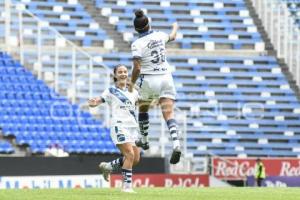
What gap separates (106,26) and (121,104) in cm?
2135

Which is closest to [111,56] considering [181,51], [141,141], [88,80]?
[181,51]

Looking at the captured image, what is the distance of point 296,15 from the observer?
1528 inches

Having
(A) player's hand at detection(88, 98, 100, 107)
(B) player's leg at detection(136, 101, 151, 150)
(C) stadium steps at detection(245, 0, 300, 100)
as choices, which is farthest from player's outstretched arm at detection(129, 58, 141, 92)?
(C) stadium steps at detection(245, 0, 300, 100)

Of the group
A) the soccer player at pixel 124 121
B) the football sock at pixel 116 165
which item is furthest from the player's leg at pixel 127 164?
the football sock at pixel 116 165

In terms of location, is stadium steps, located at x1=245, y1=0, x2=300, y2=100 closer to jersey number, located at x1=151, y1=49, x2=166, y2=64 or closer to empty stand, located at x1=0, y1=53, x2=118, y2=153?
empty stand, located at x1=0, y1=53, x2=118, y2=153

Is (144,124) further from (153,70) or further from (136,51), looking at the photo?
(136,51)

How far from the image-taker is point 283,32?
37031mm

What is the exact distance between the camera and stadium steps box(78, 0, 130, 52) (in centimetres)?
3566

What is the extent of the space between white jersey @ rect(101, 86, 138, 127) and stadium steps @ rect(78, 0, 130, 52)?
809 inches

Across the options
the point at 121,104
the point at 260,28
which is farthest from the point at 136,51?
the point at 260,28

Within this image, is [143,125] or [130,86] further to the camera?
[143,125]

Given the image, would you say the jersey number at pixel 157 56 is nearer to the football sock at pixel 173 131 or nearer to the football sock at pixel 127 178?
the football sock at pixel 173 131

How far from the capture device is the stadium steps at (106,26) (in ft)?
117

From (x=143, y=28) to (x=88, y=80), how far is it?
1479 cm
